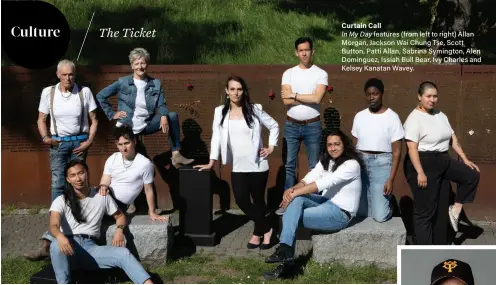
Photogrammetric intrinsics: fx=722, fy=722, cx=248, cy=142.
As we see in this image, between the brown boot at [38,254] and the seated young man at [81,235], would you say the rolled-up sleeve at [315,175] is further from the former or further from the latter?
the brown boot at [38,254]

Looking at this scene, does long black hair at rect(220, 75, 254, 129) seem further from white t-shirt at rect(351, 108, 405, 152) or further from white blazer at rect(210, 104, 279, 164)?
white t-shirt at rect(351, 108, 405, 152)

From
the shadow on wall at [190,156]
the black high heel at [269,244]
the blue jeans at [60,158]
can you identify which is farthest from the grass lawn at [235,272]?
the shadow on wall at [190,156]

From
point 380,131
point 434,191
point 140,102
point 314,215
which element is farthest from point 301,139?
point 140,102

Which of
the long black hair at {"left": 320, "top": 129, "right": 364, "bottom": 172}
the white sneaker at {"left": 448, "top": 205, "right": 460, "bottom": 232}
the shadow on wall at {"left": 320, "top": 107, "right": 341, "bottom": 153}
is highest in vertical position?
the shadow on wall at {"left": 320, "top": 107, "right": 341, "bottom": 153}

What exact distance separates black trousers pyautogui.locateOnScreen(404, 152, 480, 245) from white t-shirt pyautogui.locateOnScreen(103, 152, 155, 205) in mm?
2422

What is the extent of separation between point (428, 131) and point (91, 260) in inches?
124

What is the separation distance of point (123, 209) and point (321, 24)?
560 cm

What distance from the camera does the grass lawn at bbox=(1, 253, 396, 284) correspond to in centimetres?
627

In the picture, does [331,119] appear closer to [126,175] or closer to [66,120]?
[126,175]

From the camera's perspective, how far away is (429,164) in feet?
21.5

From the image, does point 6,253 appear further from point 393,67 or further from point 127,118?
point 393,67

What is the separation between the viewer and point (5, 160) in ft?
28.6

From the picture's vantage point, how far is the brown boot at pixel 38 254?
6.69 m

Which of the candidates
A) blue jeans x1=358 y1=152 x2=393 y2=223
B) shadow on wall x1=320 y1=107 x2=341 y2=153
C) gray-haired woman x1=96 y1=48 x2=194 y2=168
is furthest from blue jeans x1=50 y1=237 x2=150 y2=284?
shadow on wall x1=320 y1=107 x2=341 y2=153
